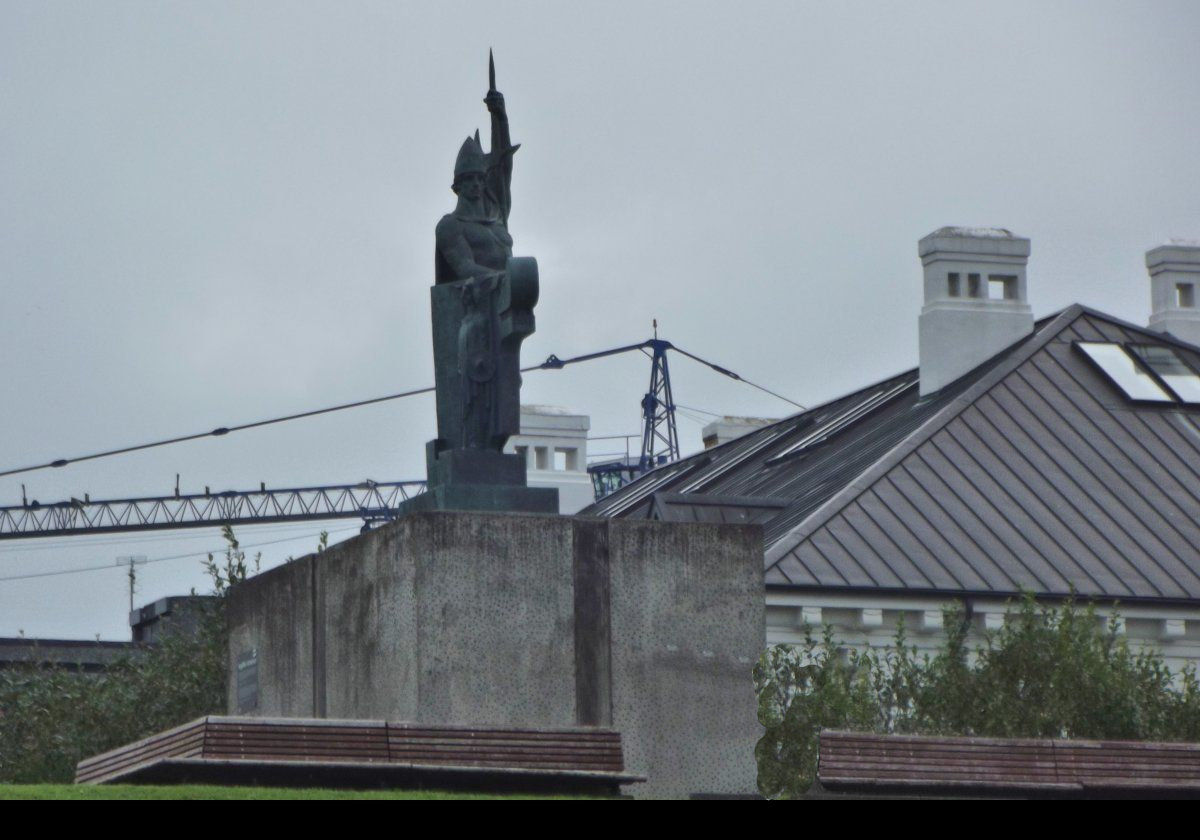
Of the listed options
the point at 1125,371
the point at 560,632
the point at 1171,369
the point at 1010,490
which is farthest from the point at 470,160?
the point at 1171,369

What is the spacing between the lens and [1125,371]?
3706cm

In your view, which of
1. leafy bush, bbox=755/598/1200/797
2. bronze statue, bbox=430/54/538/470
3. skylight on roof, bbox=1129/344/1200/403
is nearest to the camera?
bronze statue, bbox=430/54/538/470

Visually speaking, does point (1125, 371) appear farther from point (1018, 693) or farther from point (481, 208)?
point (481, 208)

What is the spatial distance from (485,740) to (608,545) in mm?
1893

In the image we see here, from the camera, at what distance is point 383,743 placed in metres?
13.8

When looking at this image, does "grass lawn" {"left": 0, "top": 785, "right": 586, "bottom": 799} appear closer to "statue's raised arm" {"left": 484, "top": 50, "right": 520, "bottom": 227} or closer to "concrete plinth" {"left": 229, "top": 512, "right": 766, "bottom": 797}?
"concrete plinth" {"left": 229, "top": 512, "right": 766, "bottom": 797}

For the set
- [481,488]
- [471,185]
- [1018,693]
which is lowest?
[1018,693]

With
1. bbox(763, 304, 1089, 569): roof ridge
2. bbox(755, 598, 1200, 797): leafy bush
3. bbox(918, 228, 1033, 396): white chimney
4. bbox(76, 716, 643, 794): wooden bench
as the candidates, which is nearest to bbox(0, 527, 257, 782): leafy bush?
bbox(755, 598, 1200, 797): leafy bush

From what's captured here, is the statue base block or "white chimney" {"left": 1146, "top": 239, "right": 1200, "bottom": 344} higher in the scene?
"white chimney" {"left": 1146, "top": 239, "right": 1200, "bottom": 344}

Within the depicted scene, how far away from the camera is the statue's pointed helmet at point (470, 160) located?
16.1 metres

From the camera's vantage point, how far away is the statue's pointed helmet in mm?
16141

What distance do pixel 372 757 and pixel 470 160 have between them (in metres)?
4.32

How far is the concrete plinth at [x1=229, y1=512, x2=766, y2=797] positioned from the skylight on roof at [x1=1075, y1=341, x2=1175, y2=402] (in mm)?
21569
